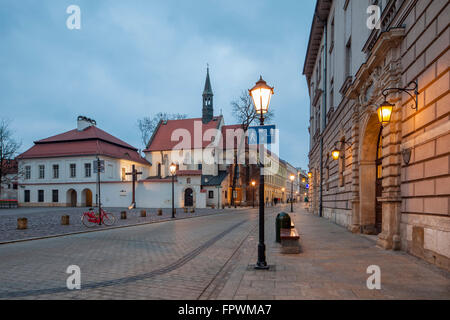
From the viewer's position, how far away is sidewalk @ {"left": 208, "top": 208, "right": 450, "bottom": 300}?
15.4 feet

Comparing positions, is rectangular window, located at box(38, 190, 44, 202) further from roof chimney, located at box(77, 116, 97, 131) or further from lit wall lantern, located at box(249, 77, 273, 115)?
lit wall lantern, located at box(249, 77, 273, 115)

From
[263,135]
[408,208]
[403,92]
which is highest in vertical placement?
[403,92]

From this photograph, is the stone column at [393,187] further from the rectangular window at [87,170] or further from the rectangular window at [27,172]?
the rectangular window at [27,172]

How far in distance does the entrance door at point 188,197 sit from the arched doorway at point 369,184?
107 feet

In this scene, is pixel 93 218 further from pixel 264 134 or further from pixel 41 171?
pixel 41 171

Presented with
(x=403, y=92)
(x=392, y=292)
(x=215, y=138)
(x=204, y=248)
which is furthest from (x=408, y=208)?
(x=215, y=138)

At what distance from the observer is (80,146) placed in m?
47.8

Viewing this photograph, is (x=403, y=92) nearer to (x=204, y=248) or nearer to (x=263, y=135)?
(x=263, y=135)

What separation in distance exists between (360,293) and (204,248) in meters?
5.53

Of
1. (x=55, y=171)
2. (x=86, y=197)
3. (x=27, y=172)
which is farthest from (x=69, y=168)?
(x=27, y=172)

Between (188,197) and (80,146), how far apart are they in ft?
64.5

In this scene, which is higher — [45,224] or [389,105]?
[389,105]
